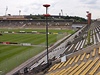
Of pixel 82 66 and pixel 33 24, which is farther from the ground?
pixel 82 66

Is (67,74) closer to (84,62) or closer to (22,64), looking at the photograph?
(84,62)

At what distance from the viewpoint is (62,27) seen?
3959 inches

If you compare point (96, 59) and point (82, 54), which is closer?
point (96, 59)

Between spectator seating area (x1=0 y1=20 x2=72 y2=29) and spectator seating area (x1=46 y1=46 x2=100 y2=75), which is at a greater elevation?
spectator seating area (x1=46 y1=46 x2=100 y2=75)

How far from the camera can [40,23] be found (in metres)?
103

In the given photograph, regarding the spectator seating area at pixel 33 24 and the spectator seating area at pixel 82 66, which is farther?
the spectator seating area at pixel 33 24

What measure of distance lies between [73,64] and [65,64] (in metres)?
0.75

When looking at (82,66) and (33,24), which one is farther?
(33,24)

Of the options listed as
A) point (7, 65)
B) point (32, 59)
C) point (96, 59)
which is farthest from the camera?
point (32, 59)

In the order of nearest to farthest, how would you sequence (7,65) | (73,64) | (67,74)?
(67,74)
(73,64)
(7,65)

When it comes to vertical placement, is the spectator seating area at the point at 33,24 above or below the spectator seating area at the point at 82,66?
below

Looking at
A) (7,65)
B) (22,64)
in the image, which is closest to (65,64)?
(7,65)

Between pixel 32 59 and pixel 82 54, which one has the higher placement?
pixel 82 54

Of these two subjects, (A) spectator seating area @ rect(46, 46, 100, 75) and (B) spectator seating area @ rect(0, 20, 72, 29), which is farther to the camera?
(B) spectator seating area @ rect(0, 20, 72, 29)
